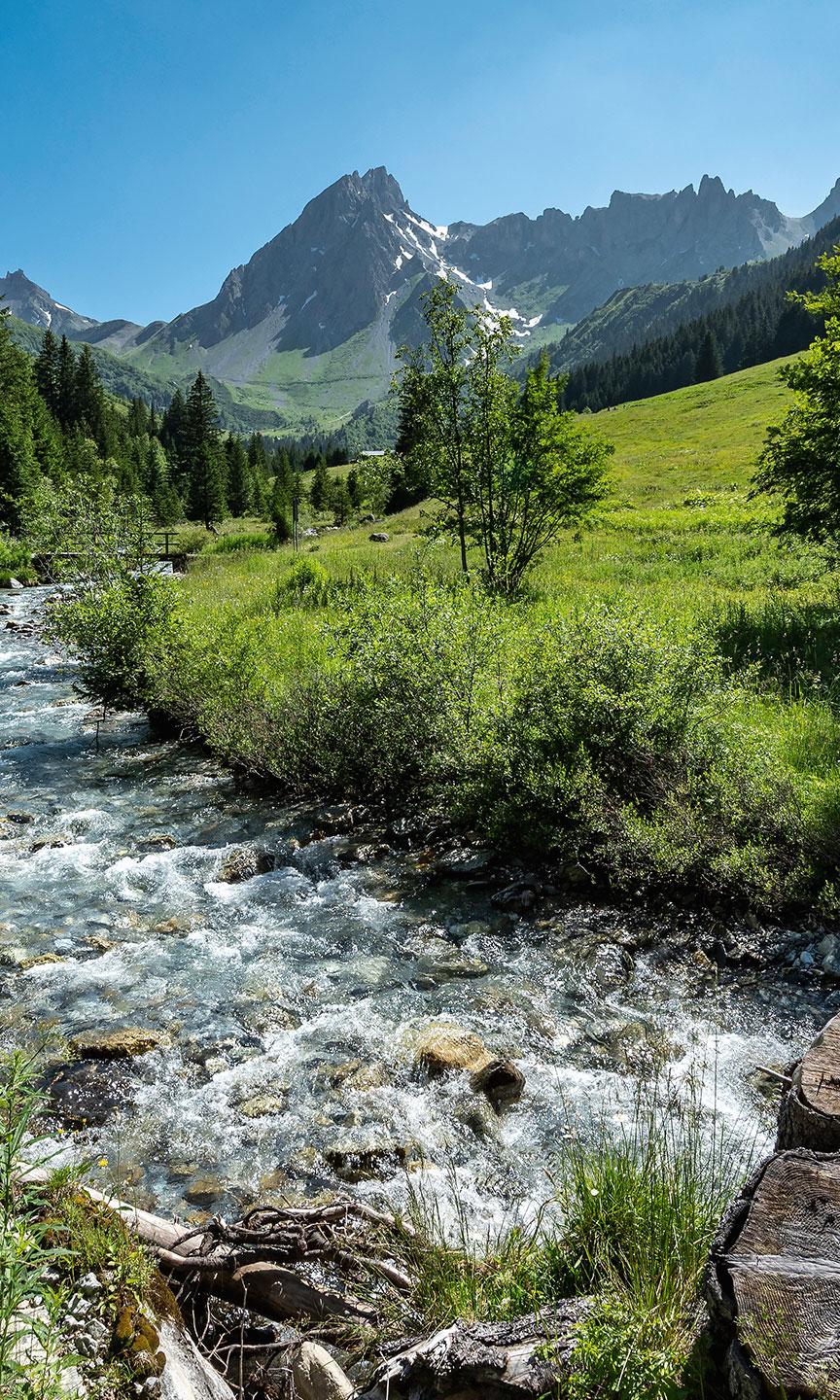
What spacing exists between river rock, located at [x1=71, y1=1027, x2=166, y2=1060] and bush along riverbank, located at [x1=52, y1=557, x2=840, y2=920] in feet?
15.7

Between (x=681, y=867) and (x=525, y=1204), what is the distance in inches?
172

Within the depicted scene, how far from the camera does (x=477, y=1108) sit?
589cm

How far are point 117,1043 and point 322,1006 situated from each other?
6.33ft

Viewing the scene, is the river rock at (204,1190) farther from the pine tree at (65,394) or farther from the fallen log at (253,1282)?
the pine tree at (65,394)

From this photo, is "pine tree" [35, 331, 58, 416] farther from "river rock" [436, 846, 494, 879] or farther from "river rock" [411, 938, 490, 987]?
"river rock" [411, 938, 490, 987]

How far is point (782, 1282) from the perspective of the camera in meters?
2.33

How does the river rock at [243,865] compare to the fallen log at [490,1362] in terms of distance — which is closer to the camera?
the fallen log at [490,1362]

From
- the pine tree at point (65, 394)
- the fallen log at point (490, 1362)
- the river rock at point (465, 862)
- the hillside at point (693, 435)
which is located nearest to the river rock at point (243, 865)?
the river rock at point (465, 862)

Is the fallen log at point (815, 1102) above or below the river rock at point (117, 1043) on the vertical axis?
above

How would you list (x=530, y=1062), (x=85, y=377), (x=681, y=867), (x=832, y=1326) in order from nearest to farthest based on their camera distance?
1. (x=832, y=1326)
2. (x=530, y=1062)
3. (x=681, y=867)
4. (x=85, y=377)

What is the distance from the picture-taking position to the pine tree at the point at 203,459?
81.2m

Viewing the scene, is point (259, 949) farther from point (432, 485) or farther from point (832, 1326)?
point (432, 485)

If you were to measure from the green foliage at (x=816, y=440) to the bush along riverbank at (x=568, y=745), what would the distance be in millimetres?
6751

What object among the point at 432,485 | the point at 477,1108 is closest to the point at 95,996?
the point at 477,1108
